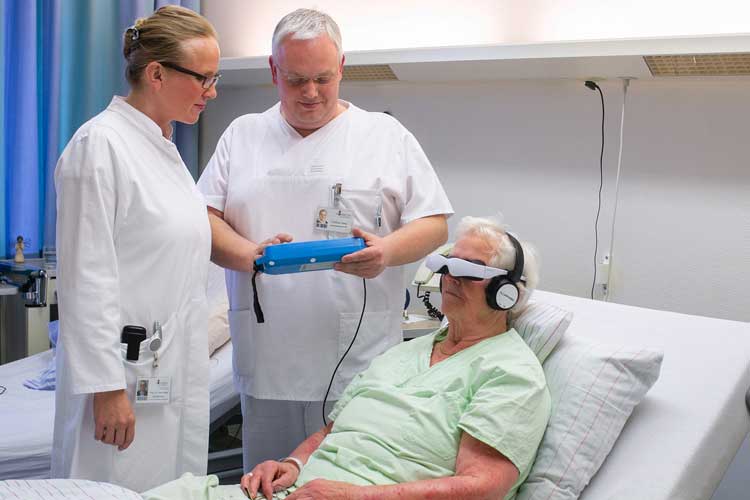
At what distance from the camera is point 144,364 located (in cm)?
180

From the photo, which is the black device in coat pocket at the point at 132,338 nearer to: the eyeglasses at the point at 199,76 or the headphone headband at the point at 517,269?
the eyeglasses at the point at 199,76

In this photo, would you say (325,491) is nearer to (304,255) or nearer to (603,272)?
(304,255)

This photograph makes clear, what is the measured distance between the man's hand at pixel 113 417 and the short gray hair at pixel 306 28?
3.11 ft

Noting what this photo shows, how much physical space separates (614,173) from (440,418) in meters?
1.85

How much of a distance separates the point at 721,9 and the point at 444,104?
1.24m

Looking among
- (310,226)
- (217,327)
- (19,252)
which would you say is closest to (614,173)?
(310,226)

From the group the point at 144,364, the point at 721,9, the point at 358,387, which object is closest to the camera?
the point at 144,364

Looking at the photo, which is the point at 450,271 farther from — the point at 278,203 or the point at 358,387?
the point at 278,203

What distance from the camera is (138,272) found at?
177 cm

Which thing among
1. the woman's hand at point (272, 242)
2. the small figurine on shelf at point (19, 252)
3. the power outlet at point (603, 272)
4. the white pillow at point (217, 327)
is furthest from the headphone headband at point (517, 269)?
the small figurine on shelf at point (19, 252)

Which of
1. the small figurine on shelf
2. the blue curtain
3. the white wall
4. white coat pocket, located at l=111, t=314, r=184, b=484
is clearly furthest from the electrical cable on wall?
the small figurine on shelf

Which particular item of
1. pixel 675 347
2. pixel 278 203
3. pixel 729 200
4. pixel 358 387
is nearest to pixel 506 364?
pixel 358 387

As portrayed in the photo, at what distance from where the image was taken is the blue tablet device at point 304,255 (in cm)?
191

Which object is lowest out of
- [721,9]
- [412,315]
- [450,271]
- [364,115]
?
[412,315]
